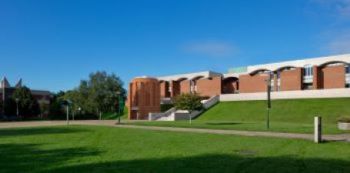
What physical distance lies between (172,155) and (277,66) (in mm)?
73405

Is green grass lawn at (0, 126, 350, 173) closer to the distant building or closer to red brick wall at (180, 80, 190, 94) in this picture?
red brick wall at (180, 80, 190, 94)

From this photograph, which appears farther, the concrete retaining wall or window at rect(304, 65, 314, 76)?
window at rect(304, 65, 314, 76)

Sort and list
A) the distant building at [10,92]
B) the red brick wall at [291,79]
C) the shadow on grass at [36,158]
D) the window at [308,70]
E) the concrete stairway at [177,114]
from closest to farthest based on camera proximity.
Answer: the shadow on grass at [36,158], the concrete stairway at [177,114], the red brick wall at [291,79], the window at [308,70], the distant building at [10,92]

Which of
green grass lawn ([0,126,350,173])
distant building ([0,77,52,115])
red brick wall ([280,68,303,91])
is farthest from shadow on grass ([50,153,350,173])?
distant building ([0,77,52,115])

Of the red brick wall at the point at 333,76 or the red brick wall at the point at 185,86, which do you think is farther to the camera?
the red brick wall at the point at 185,86

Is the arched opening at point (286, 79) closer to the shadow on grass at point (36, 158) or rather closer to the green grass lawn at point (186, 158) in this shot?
the green grass lawn at point (186, 158)

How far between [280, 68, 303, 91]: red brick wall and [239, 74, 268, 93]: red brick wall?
3.33 m

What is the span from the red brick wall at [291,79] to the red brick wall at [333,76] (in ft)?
13.8

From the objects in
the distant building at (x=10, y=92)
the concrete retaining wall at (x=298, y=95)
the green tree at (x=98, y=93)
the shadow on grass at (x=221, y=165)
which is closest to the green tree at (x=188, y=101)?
the concrete retaining wall at (x=298, y=95)

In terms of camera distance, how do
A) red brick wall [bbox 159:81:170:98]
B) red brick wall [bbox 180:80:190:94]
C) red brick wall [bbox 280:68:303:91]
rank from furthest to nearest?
red brick wall [bbox 159:81:170:98] < red brick wall [bbox 180:80:190:94] < red brick wall [bbox 280:68:303:91]

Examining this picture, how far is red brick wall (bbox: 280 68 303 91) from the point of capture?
73000 mm

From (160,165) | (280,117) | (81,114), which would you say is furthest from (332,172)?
(81,114)

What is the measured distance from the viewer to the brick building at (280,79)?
6982cm

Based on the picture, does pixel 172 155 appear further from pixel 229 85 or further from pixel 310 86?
pixel 229 85
